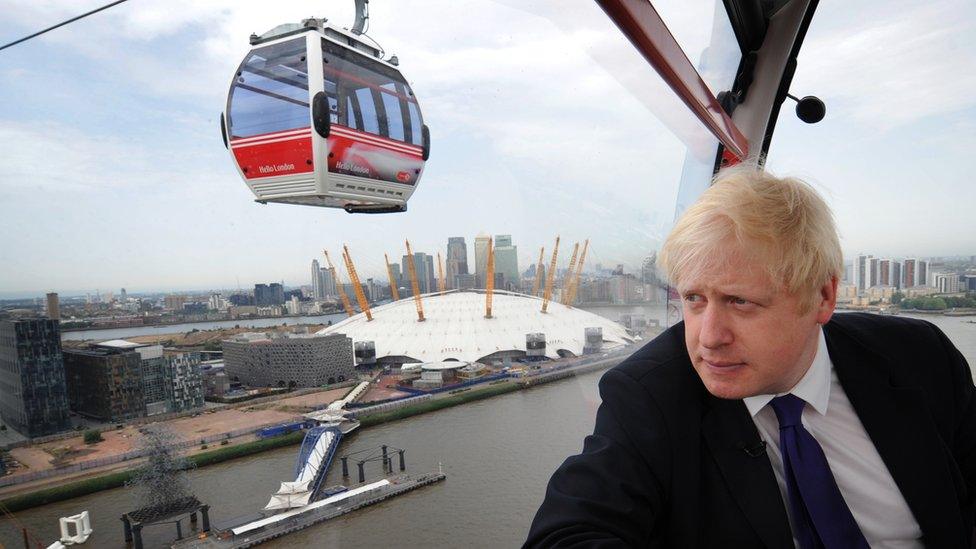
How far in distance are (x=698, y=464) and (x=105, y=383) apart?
549 cm

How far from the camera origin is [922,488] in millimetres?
461

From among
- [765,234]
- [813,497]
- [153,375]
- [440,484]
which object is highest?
[765,234]

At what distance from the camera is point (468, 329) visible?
27.8 ft

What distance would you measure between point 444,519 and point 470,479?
32.2 inches

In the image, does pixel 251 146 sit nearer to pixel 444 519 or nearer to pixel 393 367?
pixel 444 519

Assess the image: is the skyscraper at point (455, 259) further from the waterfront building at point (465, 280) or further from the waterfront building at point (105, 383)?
the waterfront building at point (105, 383)

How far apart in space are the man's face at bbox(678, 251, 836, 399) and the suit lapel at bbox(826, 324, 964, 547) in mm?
141

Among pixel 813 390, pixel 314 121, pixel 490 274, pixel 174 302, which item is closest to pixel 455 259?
pixel 490 274

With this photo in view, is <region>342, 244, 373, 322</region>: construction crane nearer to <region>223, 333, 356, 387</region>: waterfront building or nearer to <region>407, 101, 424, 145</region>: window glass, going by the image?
<region>223, 333, 356, 387</region>: waterfront building

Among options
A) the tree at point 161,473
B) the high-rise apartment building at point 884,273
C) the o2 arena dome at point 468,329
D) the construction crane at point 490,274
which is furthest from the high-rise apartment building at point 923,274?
the tree at point 161,473

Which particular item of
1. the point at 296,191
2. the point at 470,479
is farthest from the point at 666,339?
the point at 470,479

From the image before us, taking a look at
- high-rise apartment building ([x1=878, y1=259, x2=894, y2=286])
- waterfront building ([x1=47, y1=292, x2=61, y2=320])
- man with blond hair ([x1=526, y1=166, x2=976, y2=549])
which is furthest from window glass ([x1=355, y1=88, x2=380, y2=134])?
waterfront building ([x1=47, y1=292, x2=61, y2=320])

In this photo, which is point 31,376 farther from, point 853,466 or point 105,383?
point 853,466

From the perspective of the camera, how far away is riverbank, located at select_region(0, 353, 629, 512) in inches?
179
